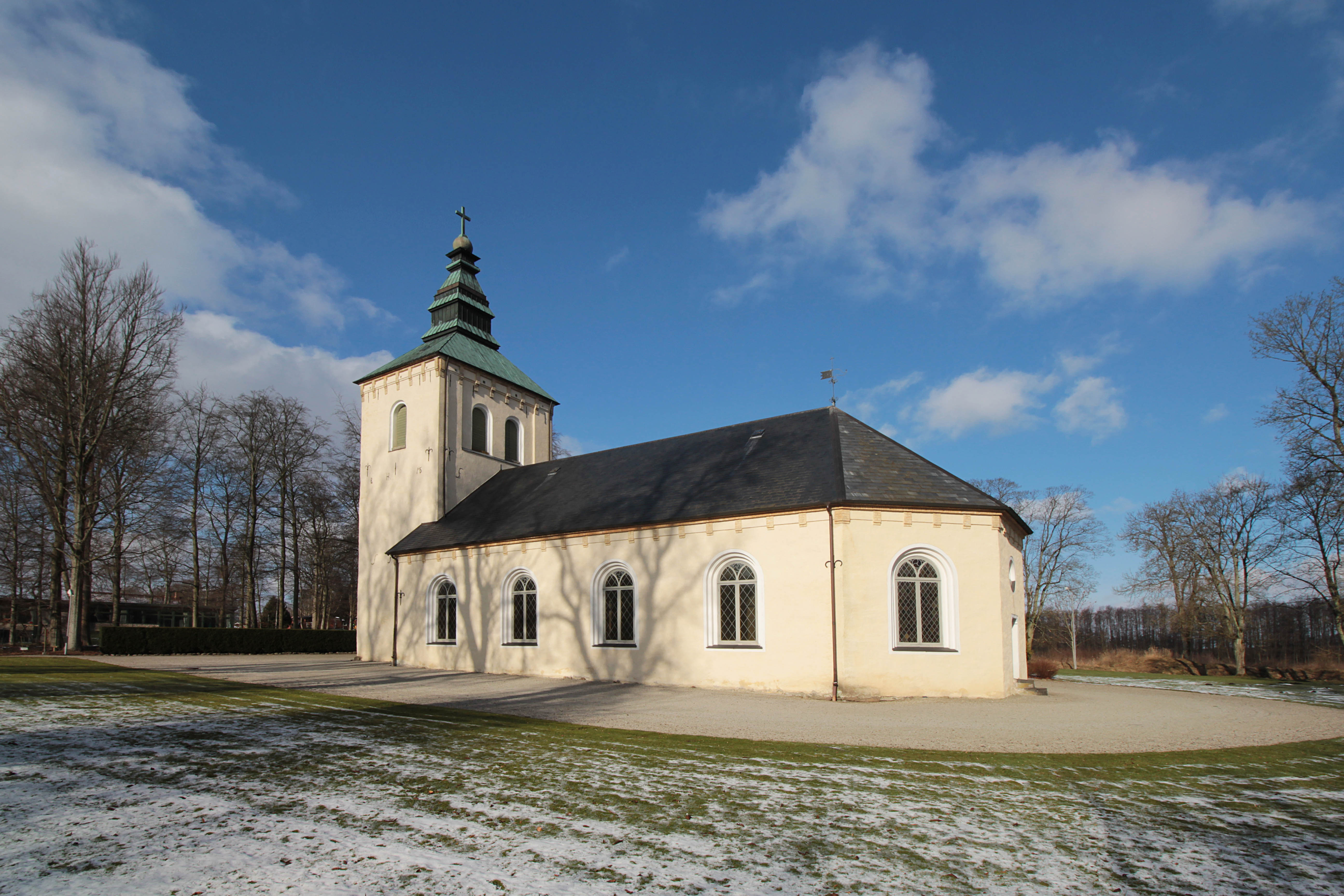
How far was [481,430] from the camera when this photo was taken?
2675 cm

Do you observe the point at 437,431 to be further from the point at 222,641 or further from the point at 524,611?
the point at 222,641

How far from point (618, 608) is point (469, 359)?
12.6 meters

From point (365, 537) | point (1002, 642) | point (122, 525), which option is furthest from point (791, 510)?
point (122, 525)

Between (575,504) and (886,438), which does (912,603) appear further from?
(575,504)

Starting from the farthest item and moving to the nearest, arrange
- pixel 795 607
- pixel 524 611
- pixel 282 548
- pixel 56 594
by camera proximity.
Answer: pixel 282 548
pixel 56 594
pixel 524 611
pixel 795 607

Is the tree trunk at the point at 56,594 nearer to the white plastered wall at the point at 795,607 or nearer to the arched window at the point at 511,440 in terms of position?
the arched window at the point at 511,440

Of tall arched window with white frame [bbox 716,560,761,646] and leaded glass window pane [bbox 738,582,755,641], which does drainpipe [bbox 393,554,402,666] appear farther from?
leaded glass window pane [bbox 738,582,755,641]

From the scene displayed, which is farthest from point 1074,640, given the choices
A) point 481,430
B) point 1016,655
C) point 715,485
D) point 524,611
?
point 481,430

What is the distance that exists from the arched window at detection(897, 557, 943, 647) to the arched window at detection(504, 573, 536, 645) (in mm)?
10109

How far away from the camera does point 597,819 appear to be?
5223mm

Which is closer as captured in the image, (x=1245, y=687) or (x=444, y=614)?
(x=1245, y=687)

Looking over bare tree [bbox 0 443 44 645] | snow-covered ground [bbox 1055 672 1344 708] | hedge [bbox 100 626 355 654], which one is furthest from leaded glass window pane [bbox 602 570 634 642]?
bare tree [bbox 0 443 44 645]

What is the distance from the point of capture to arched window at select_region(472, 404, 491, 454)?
26406mm

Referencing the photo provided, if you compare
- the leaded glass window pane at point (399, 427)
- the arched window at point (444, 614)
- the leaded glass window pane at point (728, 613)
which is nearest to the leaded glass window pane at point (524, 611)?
the arched window at point (444, 614)
